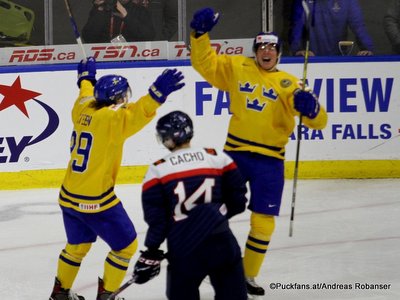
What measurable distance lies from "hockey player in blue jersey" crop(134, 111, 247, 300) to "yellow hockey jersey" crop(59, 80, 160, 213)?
875mm

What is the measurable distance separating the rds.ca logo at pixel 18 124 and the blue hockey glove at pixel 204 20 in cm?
317

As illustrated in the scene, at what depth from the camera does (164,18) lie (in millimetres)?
7742

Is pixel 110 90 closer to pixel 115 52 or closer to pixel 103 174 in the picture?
pixel 103 174

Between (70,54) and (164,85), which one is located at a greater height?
(164,85)

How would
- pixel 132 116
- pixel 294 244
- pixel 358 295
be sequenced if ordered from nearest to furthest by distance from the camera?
pixel 132 116
pixel 358 295
pixel 294 244

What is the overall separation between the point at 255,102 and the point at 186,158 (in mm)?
1360

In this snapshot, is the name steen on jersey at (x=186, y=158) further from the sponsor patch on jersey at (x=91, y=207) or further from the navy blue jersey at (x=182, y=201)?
the sponsor patch on jersey at (x=91, y=207)

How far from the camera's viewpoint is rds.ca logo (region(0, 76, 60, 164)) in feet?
25.0

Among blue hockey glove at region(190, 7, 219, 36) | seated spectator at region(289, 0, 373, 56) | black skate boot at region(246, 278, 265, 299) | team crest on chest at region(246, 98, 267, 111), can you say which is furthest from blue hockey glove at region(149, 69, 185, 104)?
seated spectator at region(289, 0, 373, 56)

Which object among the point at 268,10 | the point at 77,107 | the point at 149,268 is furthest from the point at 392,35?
the point at 149,268

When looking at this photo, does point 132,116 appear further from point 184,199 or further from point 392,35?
point 392,35

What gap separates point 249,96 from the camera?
188 inches

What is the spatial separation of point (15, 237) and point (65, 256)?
1.75m

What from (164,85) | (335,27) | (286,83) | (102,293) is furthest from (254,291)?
(335,27)
